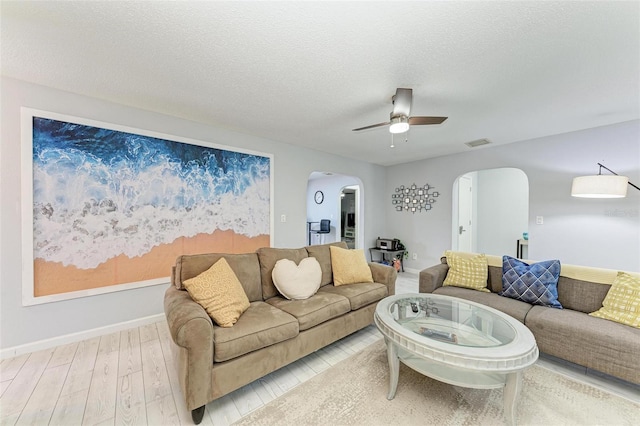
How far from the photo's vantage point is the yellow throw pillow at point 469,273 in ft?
9.00

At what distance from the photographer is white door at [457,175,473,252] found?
16.4ft

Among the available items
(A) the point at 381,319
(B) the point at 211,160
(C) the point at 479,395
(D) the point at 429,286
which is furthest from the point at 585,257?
(B) the point at 211,160

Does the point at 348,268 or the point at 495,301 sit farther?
the point at 348,268

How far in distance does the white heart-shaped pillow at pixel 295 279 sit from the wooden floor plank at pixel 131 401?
1.21 m

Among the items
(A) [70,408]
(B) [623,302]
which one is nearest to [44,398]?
(A) [70,408]

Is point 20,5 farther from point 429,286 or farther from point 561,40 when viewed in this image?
point 429,286

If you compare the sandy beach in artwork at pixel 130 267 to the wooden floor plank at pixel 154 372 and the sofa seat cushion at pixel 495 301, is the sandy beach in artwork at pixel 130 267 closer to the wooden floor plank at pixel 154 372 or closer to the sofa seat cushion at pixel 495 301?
the wooden floor plank at pixel 154 372

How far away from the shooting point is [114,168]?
2572mm

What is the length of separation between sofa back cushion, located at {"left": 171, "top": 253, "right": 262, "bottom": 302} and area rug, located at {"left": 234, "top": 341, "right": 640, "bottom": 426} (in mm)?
917

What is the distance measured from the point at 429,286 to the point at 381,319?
1.37 metres

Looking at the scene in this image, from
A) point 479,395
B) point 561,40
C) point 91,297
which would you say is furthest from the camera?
point 91,297

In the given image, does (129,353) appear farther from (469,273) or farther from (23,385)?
(469,273)

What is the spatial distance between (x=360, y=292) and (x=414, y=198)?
136 inches

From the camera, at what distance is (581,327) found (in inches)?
73.9
